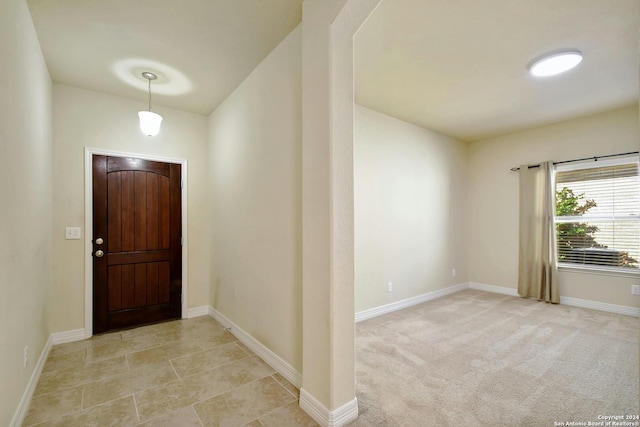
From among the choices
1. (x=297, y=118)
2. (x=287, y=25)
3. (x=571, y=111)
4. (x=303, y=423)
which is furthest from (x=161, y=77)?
(x=571, y=111)

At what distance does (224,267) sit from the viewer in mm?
3473

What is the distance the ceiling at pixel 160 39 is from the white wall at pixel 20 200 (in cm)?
21

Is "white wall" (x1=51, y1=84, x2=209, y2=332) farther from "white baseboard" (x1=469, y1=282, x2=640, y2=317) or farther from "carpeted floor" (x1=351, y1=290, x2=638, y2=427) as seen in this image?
"white baseboard" (x1=469, y1=282, x2=640, y2=317)

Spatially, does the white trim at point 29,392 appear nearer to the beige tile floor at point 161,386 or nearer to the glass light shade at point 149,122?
the beige tile floor at point 161,386

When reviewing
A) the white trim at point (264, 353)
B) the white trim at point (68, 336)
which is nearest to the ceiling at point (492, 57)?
the white trim at point (264, 353)

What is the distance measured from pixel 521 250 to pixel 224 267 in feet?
15.1

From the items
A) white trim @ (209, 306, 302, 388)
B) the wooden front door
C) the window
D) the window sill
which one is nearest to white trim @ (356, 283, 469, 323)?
white trim @ (209, 306, 302, 388)

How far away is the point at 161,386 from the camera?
7.07 feet

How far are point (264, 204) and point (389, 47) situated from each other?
1765mm

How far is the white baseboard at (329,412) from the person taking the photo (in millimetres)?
1688

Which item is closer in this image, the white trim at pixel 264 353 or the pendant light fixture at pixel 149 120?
the white trim at pixel 264 353

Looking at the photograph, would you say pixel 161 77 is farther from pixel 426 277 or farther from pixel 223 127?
pixel 426 277

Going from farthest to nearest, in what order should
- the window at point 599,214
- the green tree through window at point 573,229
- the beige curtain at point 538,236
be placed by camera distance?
1. the beige curtain at point 538,236
2. the green tree through window at point 573,229
3. the window at point 599,214

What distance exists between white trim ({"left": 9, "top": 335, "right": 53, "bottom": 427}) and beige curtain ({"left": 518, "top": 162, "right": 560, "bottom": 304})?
19.2 ft
